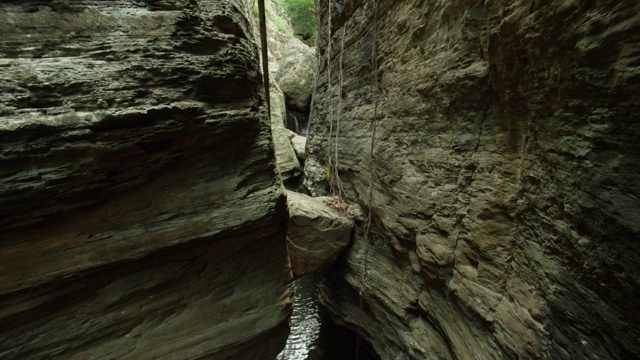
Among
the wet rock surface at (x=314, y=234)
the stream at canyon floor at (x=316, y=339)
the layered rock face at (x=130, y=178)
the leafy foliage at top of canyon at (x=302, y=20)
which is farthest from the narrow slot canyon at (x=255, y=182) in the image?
the leafy foliage at top of canyon at (x=302, y=20)

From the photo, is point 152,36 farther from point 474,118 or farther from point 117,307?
point 474,118

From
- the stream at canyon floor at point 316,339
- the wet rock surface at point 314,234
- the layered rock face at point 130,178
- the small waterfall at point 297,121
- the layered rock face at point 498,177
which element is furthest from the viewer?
the small waterfall at point 297,121

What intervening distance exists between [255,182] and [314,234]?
240cm

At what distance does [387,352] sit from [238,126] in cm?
419

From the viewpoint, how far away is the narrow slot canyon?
175 cm

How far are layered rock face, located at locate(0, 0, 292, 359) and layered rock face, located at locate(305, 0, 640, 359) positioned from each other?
191 centimetres

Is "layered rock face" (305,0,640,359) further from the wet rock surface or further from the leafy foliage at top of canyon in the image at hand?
the leafy foliage at top of canyon

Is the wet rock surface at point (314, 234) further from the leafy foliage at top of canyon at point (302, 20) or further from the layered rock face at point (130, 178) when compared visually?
the leafy foliage at top of canyon at point (302, 20)

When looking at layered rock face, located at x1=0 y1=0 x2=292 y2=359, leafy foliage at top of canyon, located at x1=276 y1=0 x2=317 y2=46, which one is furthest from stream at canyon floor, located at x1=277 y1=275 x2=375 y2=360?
leafy foliage at top of canyon, located at x1=276 y1=0 x2=317 y2=46

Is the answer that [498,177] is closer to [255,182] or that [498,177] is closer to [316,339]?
[255,182]

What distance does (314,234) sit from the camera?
494 centimetres

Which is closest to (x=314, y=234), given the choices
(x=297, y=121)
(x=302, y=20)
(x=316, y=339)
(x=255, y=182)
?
(x=255, y=182)

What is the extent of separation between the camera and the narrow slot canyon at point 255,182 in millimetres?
1755

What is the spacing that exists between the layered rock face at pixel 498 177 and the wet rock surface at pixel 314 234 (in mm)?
423
